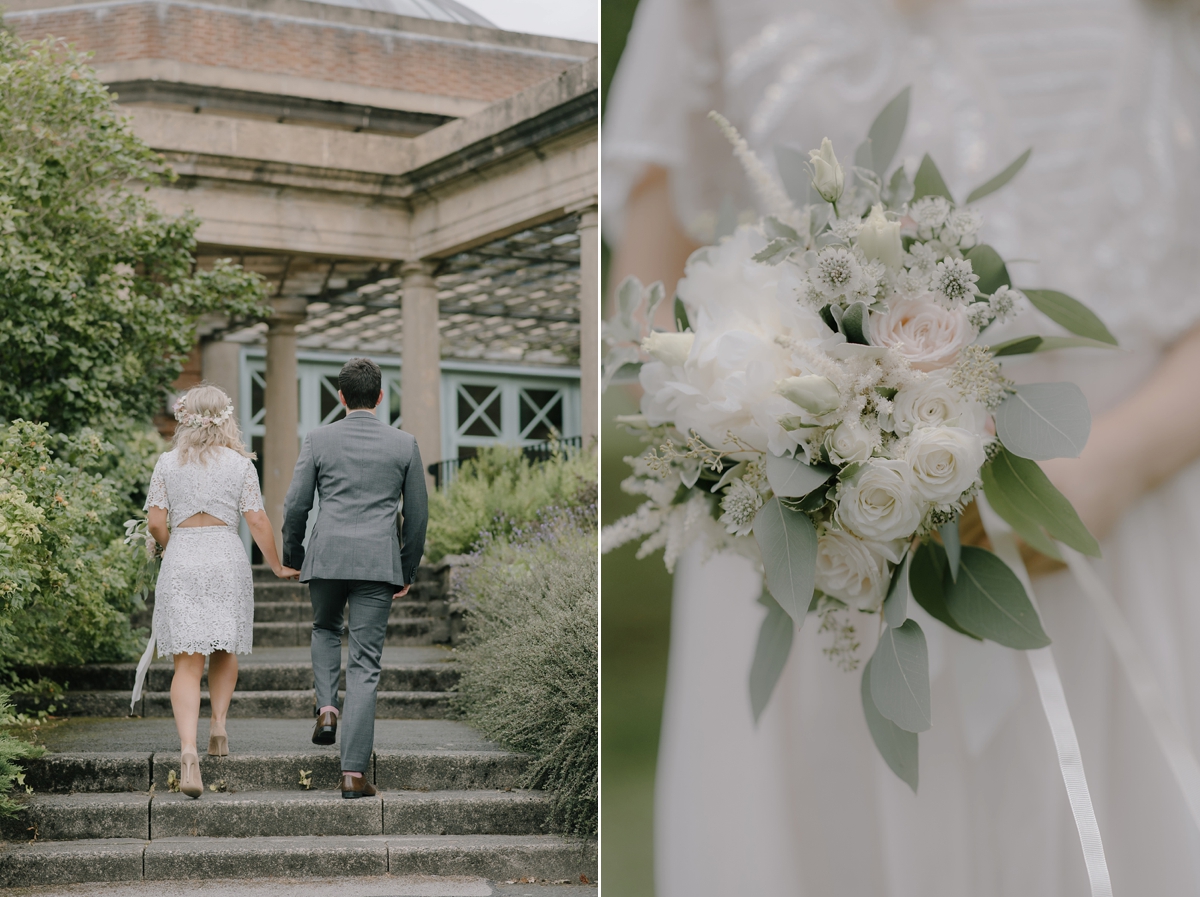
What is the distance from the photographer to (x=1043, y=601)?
1.16 m

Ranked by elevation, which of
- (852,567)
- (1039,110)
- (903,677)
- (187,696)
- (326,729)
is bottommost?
(326,729)

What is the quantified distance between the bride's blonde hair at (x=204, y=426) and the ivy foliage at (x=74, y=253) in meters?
1.94

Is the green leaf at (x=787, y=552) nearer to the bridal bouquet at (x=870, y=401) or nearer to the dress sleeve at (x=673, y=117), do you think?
the bridal bouquet at (x=870, y=401)

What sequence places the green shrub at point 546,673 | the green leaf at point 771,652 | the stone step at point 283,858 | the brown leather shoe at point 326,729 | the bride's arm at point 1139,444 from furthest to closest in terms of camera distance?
the brown leather shoe at point 326,729, the green shrub at point 546,673, the stone step at point 283,858, the green leaf at point 771,652, the bride's arm at point 1139,444

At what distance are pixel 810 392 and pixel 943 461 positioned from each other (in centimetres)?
13

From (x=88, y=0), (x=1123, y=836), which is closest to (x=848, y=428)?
(x=1123, y=836)

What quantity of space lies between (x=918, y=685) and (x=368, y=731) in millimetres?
2848

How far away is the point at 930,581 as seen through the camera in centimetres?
111

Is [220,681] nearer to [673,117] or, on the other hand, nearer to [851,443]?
[673,117]

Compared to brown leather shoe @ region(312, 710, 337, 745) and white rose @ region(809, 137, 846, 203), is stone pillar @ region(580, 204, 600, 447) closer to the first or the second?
brown leather shoe @ region(312, 710, 337, 745)

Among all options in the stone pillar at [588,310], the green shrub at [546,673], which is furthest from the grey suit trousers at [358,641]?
the stone pillar at [588,310]

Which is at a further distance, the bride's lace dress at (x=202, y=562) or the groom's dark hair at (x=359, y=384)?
the bride's lace dress at (x=202, y=562)

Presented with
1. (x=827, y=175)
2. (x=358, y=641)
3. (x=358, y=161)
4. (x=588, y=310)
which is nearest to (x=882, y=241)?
(x=827, y=175)

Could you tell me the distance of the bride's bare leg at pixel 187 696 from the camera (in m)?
3.57
